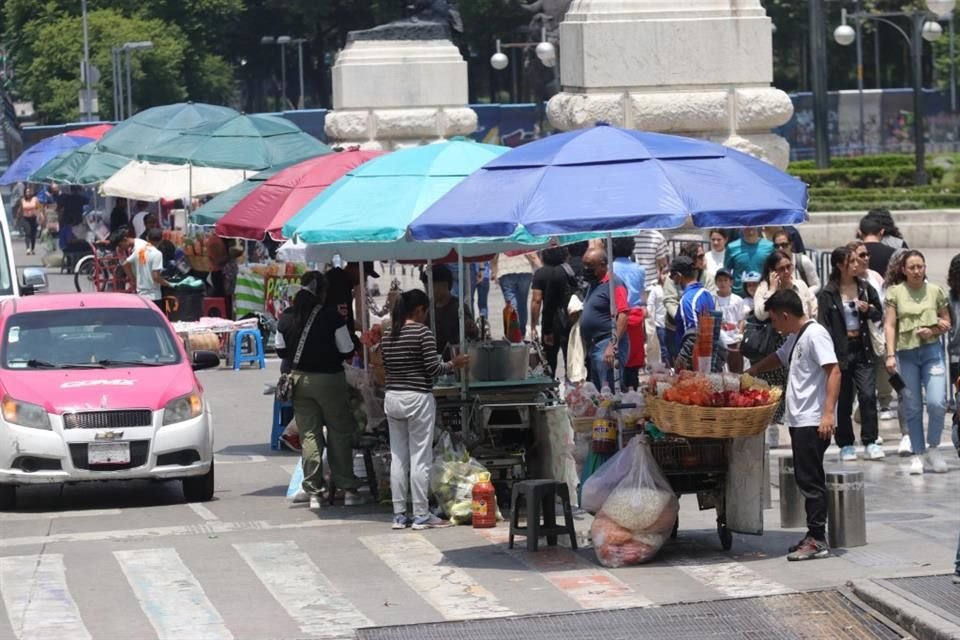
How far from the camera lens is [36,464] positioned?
539 inches

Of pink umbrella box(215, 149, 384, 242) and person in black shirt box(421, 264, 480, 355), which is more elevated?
pink umbrella box(215, 149, 384, 242)

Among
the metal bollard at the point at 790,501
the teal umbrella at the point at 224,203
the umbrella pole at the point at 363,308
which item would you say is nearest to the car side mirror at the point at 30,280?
the teal umbrella at the point at 224,203

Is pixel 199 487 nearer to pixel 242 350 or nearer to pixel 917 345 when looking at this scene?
pixel 917 345

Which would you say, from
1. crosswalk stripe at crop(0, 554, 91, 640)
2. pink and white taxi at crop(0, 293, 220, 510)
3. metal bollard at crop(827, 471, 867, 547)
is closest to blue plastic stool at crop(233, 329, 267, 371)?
pink and white taxi at crop(0, 293, 220, 510)

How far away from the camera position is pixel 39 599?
34.9ft

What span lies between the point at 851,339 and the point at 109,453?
5590 millimetres

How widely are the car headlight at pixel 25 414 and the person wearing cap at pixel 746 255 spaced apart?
672 cm

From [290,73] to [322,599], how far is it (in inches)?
3806

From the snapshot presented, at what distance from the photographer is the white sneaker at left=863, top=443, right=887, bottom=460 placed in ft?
48.9

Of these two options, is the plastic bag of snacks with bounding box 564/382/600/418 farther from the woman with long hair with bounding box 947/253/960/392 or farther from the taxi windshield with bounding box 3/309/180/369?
the taxi windshield with bounding box 3/309/180/369

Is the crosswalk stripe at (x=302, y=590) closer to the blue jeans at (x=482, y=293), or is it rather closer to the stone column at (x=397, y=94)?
the blue jeans at (x=482, y=293)

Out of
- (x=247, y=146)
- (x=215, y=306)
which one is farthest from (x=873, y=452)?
(x=215, y=306)

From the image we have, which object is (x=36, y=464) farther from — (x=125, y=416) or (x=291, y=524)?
(x=291, y=524)

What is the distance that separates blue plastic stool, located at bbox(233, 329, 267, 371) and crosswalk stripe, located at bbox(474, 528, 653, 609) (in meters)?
11.2
